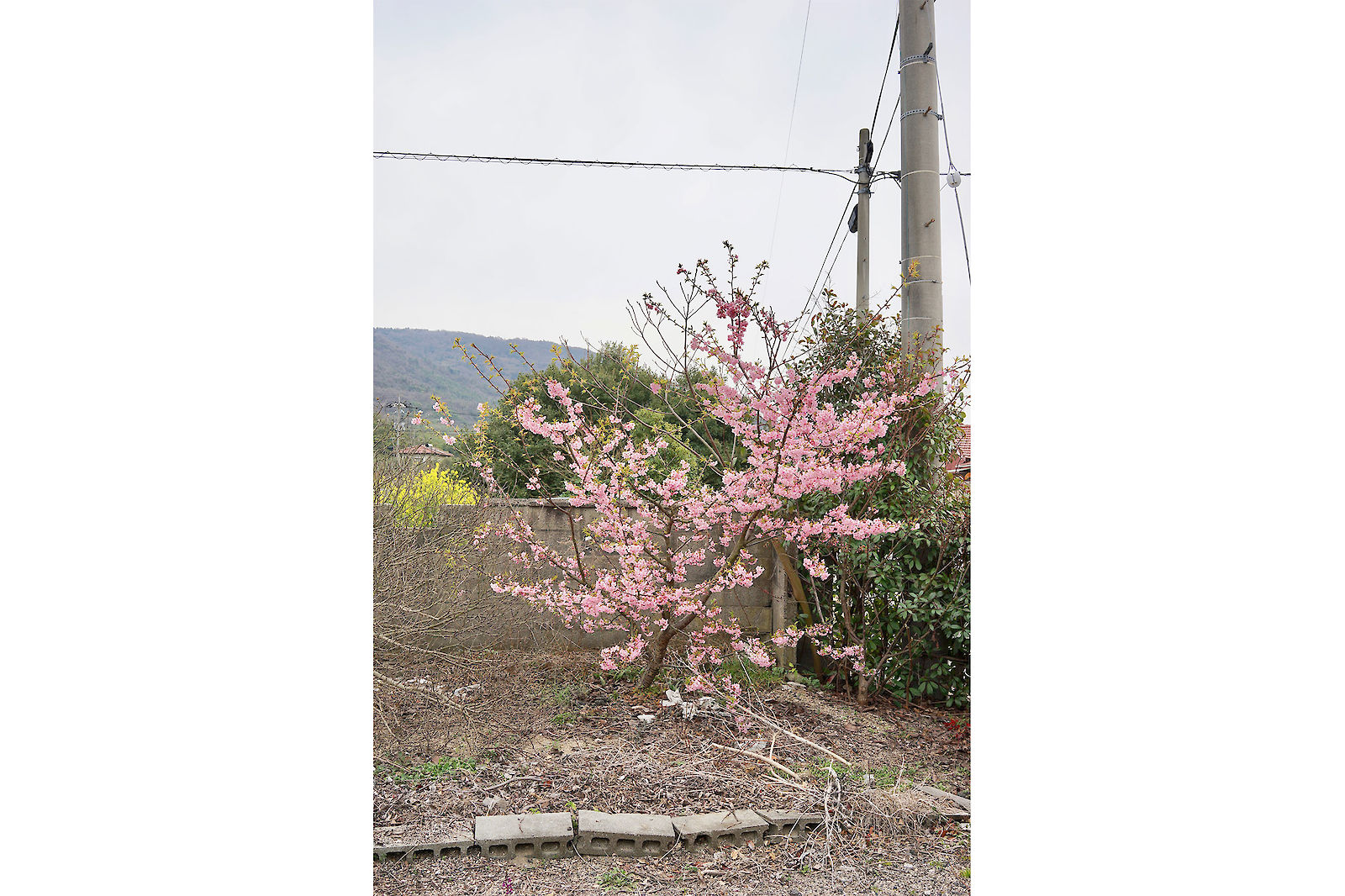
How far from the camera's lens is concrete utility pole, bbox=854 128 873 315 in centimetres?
406

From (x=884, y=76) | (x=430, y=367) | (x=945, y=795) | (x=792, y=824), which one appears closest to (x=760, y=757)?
(x=792, y=824)

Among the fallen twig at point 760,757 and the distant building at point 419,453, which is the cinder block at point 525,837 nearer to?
the fallen twig at point 760,757

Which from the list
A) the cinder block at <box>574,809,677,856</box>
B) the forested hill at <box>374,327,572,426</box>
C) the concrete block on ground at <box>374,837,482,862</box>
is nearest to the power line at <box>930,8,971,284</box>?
the cinder block at <box>574,809,677,856</box>

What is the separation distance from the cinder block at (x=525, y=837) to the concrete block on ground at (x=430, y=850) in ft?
0.10

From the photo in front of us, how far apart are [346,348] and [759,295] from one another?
1705 mm

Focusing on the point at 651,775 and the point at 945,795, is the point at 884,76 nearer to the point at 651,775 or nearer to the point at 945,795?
the point at 945,795

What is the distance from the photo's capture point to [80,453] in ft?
2.58

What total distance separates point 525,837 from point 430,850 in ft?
0.76

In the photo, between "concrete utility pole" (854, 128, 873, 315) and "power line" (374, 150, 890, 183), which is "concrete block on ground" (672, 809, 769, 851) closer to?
"power line" (374, 150, 890, 183)

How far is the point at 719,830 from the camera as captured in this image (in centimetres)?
173

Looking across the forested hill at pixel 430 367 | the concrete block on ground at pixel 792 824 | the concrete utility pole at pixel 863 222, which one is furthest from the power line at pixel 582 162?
the concrete block on ground at pixel 792 824

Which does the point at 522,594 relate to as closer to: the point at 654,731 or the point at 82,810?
the point at 654,731

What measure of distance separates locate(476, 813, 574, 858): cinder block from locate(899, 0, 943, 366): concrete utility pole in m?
2.06
